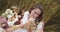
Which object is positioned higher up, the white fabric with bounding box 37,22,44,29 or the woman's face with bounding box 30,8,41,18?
the woman's face with bounding box 30,8,41,18

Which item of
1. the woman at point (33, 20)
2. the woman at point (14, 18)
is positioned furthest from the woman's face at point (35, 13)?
the woman at point (14, 18)

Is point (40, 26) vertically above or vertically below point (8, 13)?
below

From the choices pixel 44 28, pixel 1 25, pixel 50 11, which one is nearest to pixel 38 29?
pixel 44 28

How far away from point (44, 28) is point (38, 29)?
0.05 m

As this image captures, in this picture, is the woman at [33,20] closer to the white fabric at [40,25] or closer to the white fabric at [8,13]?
the white fabric at [40,25]

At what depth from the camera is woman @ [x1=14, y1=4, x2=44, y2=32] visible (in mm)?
1302

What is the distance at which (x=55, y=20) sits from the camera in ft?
4.19

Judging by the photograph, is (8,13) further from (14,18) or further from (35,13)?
(35,13)

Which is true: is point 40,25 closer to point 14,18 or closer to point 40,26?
point 40,26

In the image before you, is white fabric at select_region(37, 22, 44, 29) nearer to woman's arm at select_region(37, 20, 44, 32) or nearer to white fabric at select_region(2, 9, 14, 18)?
woman's arm at select_region(37, 20, 44, 32)

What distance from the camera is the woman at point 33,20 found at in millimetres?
1302

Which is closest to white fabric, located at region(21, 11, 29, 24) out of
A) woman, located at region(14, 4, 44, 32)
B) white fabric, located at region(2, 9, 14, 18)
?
woman, located at region(14, 4, 44, 32)

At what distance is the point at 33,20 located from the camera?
1322mm

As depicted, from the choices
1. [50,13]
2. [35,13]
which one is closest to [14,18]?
[35,13]
